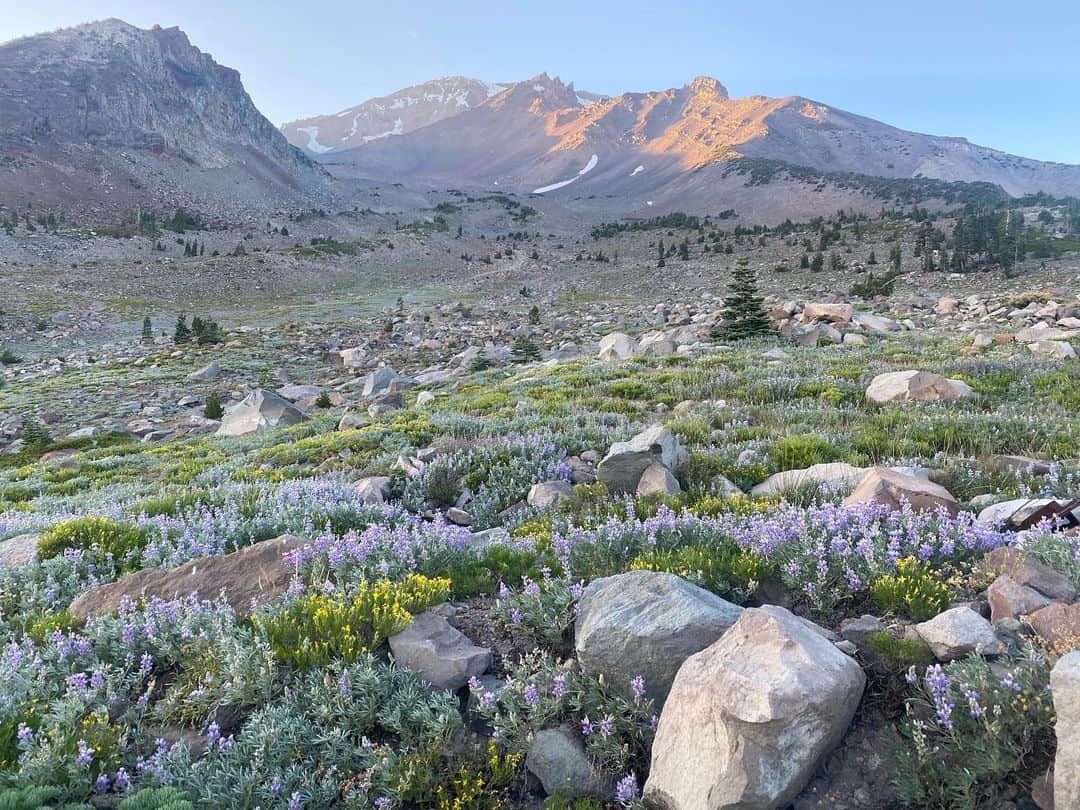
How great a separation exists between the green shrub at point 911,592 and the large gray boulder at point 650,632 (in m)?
0.93

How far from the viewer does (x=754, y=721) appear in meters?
2.67

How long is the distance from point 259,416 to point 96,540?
8863 mm

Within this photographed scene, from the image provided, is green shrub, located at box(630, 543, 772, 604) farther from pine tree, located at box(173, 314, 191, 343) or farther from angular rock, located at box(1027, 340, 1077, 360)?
pine tree, located at box(173, 314, 191, 343)

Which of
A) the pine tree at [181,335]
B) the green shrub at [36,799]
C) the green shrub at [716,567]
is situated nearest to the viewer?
the green shrub at [36,799]

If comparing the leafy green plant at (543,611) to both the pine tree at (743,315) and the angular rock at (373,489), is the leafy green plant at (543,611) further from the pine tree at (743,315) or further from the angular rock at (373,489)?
the pine tree at (743,315)

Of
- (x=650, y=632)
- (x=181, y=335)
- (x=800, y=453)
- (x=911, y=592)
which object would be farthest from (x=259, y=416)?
(x=181, y=335)

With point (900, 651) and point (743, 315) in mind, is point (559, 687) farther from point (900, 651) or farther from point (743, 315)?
point (743, 315)

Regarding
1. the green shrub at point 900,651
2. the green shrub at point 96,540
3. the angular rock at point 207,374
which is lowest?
the angular rock at point 207,374

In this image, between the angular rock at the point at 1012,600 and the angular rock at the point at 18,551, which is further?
the angular rock at the point at 18,551

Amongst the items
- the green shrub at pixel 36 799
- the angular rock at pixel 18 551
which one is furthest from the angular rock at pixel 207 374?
the green shrub at pixel 36 799

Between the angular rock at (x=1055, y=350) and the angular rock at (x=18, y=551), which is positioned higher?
the angular rock at (x=1055, y=350)

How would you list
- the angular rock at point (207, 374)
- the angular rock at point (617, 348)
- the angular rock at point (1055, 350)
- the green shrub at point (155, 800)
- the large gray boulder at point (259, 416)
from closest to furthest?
the green shrub at point (155, 800)
the angular rock at point (1055, 350)
the large gray boulder at point (259, 416)
the angular rock at point (617, 348)
the angular rock at point (207, 374)

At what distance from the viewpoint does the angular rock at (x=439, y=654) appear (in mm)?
3584

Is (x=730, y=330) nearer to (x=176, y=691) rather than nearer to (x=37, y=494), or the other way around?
(x=37, y=494)
